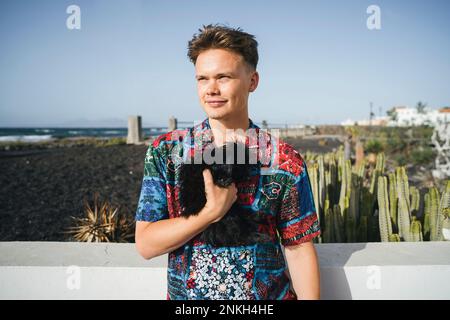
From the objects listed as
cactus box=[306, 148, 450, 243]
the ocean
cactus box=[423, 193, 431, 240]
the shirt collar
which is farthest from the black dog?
the ocean

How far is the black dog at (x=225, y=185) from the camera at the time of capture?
124 centimetres

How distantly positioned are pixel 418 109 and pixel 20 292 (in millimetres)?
42134

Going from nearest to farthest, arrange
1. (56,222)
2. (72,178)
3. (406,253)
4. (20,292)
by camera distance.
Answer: (20,292), (406,253), (56,222), (72,178)

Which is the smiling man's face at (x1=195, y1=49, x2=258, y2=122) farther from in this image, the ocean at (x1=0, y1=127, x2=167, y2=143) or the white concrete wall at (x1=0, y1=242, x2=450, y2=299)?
the ocean at (x1=0, y1=127, x2=167, y2=143)

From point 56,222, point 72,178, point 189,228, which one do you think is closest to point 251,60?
point 189,228

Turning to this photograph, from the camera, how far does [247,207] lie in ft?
4.62

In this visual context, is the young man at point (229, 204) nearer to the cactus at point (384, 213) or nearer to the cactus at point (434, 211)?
the cactus at point (384, 213)

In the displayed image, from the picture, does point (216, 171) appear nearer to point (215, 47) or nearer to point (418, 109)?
point (215, 47)

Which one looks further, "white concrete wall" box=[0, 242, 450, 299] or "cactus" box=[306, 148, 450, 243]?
"cactus" box=[306, 148, 450, 243]

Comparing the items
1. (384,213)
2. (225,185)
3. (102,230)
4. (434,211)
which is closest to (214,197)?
(225,185)

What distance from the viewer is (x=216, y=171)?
1.23 m

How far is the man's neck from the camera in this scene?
145 centimetres

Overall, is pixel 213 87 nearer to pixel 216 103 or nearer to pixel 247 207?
pixel 216 103

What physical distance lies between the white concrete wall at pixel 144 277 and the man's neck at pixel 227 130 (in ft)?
2.40
